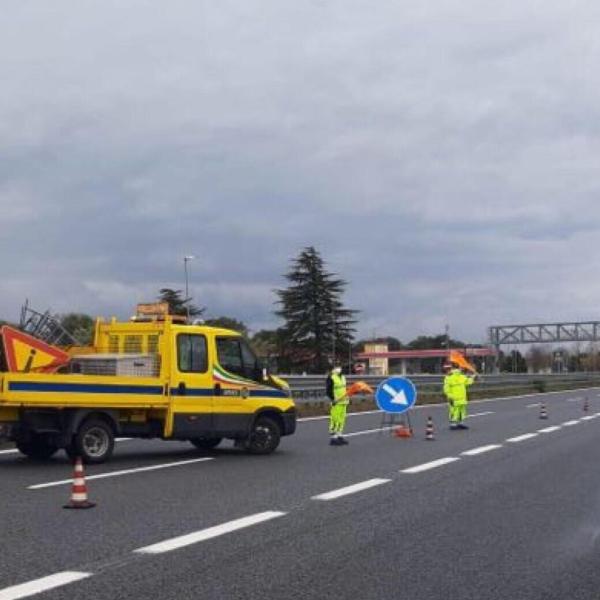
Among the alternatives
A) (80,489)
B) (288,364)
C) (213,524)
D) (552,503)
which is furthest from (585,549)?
(288,364)

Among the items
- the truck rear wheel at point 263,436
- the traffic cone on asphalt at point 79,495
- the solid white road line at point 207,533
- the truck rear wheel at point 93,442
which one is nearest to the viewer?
the solid white road line at point 207,533

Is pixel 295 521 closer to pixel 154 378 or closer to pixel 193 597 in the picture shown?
pixel 193 597

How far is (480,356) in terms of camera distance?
5472 inches

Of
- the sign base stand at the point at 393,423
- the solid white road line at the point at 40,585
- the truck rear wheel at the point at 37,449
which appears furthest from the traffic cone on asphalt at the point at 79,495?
the sign base stand at the point at 393,423

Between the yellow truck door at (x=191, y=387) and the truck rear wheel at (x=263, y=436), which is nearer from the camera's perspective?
the yellow truck door at (x=191, y=387)

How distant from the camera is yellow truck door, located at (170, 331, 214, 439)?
611 inches

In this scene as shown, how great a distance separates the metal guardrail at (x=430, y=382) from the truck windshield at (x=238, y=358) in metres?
13.0

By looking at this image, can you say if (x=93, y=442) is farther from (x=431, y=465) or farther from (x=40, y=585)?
(x=40, y=585)

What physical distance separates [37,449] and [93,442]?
1.37 metres

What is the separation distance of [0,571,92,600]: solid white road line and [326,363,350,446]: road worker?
11825 millimetres

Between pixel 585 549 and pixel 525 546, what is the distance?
49 centimetres

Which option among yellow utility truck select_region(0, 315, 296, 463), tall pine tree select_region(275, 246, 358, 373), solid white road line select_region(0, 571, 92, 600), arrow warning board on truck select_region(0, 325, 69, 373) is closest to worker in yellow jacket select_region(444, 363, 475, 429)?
yellow utility truck select_region(0, 315, 296, 463)

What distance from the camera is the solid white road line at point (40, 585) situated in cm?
643

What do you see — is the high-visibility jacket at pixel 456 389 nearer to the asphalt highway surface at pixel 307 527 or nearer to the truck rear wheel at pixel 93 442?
the asphalt highway surface at pixel 307 527
